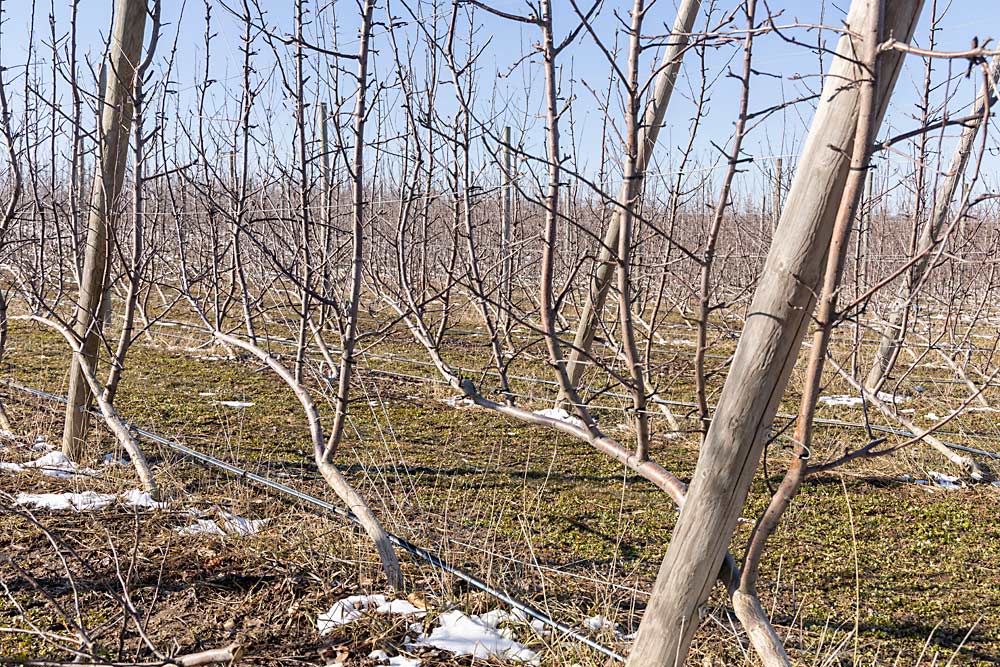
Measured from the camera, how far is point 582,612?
2607 millimetres

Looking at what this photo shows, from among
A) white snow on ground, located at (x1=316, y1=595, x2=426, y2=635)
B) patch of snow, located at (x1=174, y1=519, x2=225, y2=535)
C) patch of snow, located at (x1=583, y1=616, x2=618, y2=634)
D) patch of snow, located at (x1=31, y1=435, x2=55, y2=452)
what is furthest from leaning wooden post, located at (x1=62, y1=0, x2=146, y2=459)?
patch of snow, located at (x1=583, y1=616, x2=618, y2=634)

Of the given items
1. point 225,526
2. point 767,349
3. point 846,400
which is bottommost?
point 225,526

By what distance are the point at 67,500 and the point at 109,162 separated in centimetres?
148

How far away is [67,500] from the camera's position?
3.35 m

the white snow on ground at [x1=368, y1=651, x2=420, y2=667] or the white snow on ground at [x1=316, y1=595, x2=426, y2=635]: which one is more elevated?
the white snow on ground at [x1=316, y1=595, x2=426, y2=635]

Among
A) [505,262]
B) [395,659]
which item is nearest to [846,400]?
[505,262]

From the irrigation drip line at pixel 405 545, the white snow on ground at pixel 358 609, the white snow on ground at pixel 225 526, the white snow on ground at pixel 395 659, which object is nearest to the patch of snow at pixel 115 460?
the irrigation drip line at pixel 405 545

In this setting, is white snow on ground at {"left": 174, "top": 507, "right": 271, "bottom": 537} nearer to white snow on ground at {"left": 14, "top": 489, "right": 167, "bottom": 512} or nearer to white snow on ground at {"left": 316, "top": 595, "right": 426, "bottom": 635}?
white snow on ground at {"left": 14, "top": 489, "right": 167, "bottom": 512}

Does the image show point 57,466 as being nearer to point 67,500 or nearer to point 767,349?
point 67,500

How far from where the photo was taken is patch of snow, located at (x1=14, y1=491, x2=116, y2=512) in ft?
10.8

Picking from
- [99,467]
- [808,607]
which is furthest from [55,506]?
[808,607]

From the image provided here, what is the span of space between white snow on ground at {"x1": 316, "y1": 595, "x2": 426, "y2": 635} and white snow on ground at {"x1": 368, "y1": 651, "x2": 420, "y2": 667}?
18 centimetres

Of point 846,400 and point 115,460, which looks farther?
point 846,400

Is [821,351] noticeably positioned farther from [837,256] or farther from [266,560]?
Answer: [266,560]
